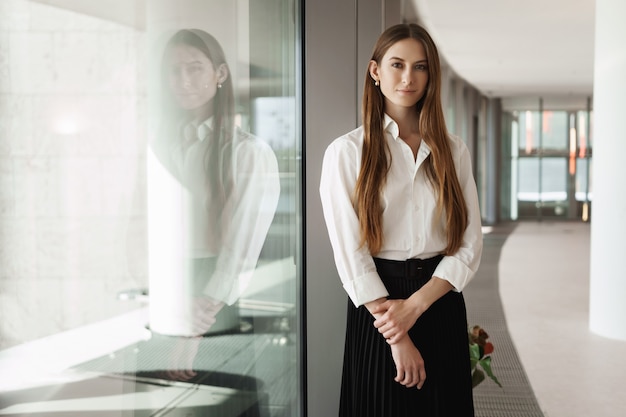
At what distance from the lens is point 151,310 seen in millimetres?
1272

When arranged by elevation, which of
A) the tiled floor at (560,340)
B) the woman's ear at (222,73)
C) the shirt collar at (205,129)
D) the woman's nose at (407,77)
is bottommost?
the tiled floor at (560,340)

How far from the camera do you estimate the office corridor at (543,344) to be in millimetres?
3771

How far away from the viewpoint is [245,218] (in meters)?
1.89

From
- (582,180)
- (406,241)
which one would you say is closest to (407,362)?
(406,241)

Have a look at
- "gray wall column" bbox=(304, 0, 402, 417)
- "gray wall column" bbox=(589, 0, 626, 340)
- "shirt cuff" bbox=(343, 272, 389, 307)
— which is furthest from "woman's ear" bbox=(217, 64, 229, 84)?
"gray wall column" bbox=(589, 0, 626, 340)

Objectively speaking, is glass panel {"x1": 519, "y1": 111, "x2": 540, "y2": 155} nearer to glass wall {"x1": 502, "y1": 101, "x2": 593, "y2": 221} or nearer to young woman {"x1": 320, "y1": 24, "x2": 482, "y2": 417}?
glass wall {"x1": 502, "y1": 101, "x2": 593, "y2": 221}

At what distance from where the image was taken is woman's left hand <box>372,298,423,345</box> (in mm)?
1795

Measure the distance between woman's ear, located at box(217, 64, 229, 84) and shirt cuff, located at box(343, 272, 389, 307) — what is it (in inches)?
25.0

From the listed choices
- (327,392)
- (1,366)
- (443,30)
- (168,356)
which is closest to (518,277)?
(443,30)

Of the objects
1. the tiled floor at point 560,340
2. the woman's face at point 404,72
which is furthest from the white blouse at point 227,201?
the tiled floor at point 560,340

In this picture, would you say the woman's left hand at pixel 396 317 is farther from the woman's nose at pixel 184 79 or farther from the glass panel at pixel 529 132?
the glass panel at pixel 529 132

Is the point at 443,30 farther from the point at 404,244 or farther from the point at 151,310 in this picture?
the point at 151,310

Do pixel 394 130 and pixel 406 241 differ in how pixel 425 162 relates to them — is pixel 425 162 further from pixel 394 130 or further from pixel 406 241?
pixel 406 241

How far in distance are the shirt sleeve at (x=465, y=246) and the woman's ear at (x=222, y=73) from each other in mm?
700
